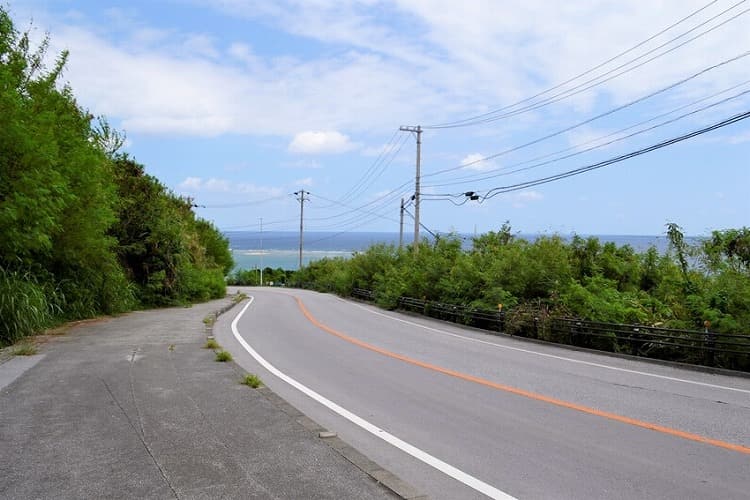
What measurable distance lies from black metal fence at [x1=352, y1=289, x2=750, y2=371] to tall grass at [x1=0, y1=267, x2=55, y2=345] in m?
13.8

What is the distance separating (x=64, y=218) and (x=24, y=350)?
5.98 metres

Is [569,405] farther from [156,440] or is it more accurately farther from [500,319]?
[500,319]

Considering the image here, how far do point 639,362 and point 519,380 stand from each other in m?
4.85

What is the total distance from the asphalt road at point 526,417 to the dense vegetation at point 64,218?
5381mm

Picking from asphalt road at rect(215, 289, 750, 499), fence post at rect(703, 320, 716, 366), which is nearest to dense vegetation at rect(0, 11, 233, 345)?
asphalt road at rect(215, 289, 750, 499)

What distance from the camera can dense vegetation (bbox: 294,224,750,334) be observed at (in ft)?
46.6

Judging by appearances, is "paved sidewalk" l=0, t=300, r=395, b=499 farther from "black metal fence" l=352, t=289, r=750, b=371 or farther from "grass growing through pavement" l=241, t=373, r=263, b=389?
"black metal fence" l=352, t=289, r=750, b=371

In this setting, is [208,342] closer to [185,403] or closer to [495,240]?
[185,403]

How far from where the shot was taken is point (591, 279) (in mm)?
19312

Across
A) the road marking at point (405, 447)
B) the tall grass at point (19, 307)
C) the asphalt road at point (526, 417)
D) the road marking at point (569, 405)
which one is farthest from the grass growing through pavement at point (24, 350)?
the road marking at point (569, 405)

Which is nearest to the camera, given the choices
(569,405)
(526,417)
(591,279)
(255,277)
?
(526,417)

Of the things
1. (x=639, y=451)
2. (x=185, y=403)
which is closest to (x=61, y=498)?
(x=185, y=403)

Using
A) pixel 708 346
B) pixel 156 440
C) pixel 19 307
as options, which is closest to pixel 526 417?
pixel 156 440

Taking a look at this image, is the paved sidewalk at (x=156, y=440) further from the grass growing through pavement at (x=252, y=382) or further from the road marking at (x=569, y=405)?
the road marking at (x=569, y=405)
